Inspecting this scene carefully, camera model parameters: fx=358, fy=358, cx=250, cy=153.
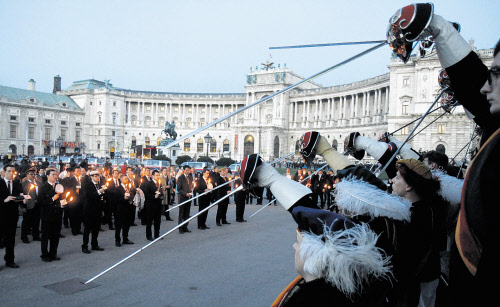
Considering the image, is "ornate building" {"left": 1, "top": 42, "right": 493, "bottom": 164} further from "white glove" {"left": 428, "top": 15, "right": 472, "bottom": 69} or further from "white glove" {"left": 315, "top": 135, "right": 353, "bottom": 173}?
"white glove" {"left": 428, "top": 15, "right": 472, "bottom": 69}

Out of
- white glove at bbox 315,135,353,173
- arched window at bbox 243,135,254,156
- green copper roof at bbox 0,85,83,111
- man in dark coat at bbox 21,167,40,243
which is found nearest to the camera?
white glove at bbox 315,135,353,173

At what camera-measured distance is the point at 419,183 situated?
2.88 m

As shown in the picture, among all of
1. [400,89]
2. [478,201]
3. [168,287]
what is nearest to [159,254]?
[168,287]

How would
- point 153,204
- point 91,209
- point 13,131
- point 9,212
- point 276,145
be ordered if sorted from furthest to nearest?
point 276,145 < point 13,131 < point 153,204 < point 91,209 < point 9,212

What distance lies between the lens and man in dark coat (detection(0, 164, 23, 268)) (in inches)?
297

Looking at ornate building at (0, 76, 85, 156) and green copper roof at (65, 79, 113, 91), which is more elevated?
green copper roof at (65, 79, 113, 91)

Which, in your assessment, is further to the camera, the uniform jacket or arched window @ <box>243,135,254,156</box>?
arched window @ <box>243,135,254,156</box>

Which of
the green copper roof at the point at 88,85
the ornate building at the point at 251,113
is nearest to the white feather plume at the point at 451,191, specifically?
the ornate building at the point at 251,113

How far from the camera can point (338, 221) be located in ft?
6.12

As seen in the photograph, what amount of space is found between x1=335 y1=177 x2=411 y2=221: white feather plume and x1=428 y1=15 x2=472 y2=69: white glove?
36.8 inches

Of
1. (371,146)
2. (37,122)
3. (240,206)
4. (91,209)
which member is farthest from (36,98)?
(371,146)

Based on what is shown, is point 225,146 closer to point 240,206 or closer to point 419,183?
point 240,206

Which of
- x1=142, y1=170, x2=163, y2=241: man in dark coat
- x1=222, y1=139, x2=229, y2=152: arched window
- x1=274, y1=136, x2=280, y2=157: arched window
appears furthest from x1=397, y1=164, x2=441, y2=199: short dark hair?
x1=222, y1=139, x2=229, y2=152: arched window

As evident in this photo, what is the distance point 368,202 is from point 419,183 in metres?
0.96
